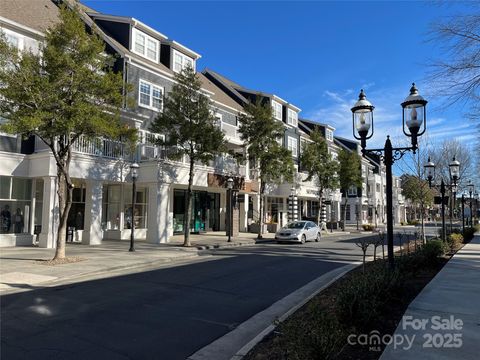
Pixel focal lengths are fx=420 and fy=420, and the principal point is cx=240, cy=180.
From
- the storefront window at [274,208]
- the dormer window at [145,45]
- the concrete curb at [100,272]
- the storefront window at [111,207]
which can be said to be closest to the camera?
the concrete curb at [100,272]

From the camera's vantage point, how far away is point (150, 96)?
26297mm

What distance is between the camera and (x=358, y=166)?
47.0 meters

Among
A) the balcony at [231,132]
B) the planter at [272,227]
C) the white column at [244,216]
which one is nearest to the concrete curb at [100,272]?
the balcony at [231,132]

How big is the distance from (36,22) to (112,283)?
16696 mm

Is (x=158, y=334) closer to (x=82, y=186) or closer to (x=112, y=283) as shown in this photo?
(x=112, y=283)

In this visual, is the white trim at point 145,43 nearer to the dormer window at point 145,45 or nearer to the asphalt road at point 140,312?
the dormer window at point 145,45

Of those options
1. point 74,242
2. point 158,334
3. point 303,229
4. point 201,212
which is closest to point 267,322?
point 158,334

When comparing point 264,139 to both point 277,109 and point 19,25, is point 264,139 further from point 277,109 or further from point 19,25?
point 19,25

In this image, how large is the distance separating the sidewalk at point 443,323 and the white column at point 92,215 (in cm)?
1645

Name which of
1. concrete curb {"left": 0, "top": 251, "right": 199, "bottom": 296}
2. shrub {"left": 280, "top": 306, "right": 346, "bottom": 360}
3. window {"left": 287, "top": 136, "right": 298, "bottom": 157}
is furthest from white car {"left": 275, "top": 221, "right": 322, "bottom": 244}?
shrub {"left": 280, "top": 306, "right": 346, "bottom": 360}

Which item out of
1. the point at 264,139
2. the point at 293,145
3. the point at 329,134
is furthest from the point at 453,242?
the point at 329,134

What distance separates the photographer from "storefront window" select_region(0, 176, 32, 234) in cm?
1973

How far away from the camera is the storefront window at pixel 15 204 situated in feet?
64.7

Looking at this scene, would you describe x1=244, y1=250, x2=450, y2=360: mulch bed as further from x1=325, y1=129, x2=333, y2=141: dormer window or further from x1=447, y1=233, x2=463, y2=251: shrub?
x1=325, y1=129, x2=333, y2=141: dormer window
